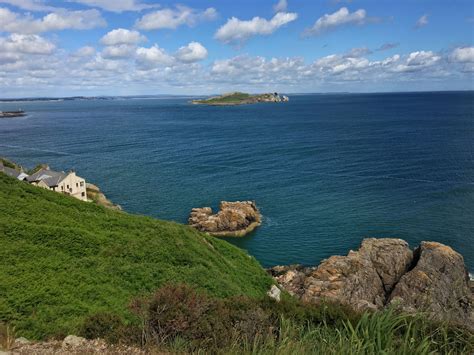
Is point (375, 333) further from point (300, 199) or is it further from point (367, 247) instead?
point (300, 199)

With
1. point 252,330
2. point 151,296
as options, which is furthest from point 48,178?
point 252,330

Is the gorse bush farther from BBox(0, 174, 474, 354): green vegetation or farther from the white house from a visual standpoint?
the white house

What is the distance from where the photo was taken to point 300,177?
70812mm

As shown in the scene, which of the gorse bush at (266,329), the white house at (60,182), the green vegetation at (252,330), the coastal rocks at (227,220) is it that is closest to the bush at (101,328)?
the green vegetation at (252,330)

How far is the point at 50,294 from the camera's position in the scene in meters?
17.8

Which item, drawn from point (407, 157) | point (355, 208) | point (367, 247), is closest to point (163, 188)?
point (355, 208)

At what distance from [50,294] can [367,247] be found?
29.0m

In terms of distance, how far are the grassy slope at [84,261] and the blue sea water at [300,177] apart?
1516 cm

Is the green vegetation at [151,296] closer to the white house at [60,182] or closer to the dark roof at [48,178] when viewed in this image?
the white house at [60,182]

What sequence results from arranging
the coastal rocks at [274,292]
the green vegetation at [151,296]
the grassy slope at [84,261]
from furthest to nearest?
the coastal rocks at [274,292], the grassy slope at [84,261], the green vegetation at [151,296]

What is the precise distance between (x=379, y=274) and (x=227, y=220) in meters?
21.1

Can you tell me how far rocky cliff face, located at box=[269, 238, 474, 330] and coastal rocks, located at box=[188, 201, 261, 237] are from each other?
12104 millimetres

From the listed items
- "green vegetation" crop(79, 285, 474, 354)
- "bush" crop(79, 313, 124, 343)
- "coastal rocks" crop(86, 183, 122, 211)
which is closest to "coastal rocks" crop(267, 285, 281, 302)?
"green vegetation" crop(79, 285, 474, 354)

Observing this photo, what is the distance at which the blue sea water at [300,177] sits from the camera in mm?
47312
